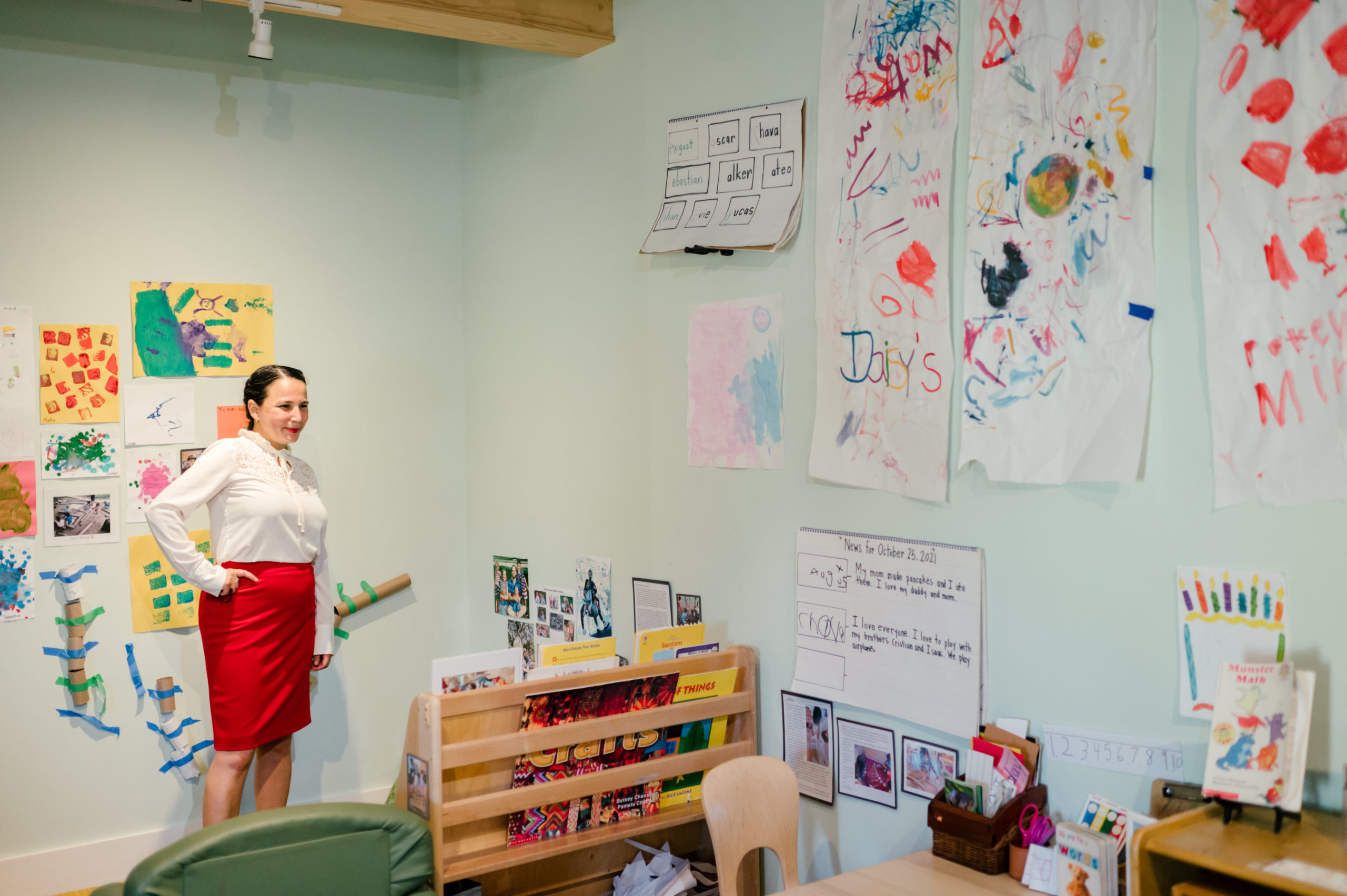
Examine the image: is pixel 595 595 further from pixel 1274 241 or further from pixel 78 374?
pixel 1274 241

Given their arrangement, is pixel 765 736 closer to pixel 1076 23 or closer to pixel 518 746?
pixel 518 746

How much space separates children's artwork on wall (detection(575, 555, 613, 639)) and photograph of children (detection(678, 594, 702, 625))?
324 millimetres

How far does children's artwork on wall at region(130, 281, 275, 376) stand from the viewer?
336 centimetres

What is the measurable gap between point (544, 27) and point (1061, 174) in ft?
5.71

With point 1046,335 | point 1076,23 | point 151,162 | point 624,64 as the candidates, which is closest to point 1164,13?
point 1076,23

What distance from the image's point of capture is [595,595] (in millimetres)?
3307

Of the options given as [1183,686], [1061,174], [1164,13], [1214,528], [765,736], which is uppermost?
[1164,13]

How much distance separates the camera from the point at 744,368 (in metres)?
2.77

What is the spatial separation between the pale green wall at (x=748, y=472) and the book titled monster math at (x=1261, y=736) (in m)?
0.10

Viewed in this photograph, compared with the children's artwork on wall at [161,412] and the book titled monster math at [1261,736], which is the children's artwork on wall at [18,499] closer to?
the children's artwork on wall at [161,412]

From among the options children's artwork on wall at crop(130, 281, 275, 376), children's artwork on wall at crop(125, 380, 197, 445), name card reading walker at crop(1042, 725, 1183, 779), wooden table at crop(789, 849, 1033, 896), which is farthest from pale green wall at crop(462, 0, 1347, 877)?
children's artwork on wall at crop(125, 380, 197, 445)

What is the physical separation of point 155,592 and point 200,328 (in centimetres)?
89

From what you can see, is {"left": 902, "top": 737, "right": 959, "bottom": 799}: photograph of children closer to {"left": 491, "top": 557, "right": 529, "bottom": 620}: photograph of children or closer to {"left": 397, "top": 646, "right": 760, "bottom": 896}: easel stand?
{"left": 397, "top": 646, "right": 760, "bottom": 896}: easel stand

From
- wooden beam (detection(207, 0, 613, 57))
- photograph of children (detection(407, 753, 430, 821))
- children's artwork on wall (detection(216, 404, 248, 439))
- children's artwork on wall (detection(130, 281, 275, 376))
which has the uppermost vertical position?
wooden beam (detection(207, 0, 613, 57))
